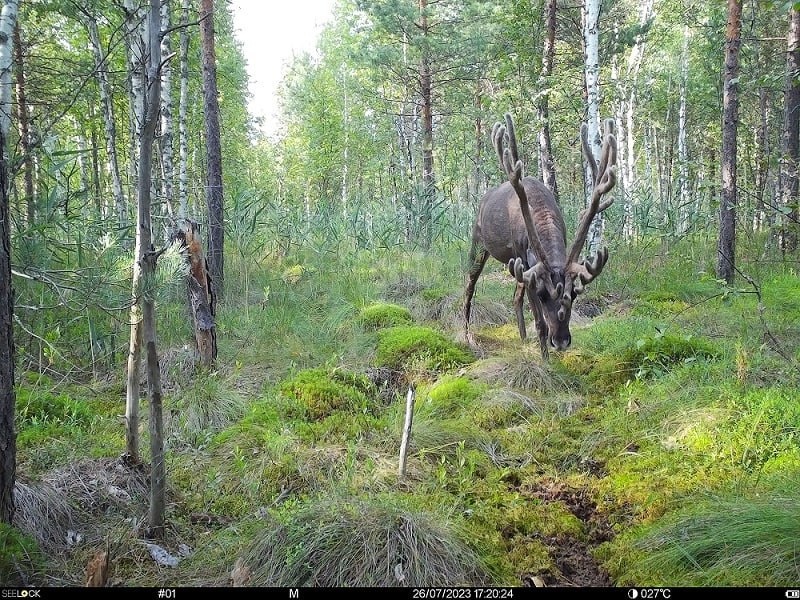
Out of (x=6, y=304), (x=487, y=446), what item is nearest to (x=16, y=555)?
(x=6, y=304)

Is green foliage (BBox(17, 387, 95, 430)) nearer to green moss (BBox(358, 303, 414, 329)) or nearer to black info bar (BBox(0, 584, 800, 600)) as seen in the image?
black info bar (BBox(0, 584, 800, 600))

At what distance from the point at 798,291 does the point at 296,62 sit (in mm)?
28917

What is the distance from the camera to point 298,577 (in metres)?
2.42

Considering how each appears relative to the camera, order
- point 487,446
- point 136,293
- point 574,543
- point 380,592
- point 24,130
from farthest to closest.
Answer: point 24,130 → point 487,446 → point 574,543 → point 136,293 → point 380,592

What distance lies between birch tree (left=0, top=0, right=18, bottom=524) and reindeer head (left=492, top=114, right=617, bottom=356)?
3638 mm

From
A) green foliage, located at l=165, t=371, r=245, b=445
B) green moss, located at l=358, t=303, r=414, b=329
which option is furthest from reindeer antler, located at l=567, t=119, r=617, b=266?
green foliage, located at l=165, t=371, r=245, b=445

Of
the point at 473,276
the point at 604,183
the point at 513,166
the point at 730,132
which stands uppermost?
the point at 730,132

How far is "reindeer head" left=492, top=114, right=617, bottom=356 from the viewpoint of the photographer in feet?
16.6

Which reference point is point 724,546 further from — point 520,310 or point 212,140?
point 212,140

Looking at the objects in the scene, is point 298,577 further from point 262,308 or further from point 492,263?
point 492,263

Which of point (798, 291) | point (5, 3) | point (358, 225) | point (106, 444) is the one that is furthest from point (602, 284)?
point (5, 3)

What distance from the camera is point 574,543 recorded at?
2979mm

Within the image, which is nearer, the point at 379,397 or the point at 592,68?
the point at 379,397

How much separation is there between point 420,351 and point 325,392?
156 centimetres
